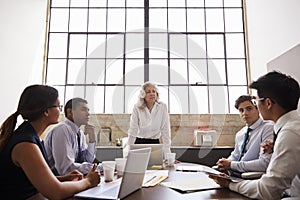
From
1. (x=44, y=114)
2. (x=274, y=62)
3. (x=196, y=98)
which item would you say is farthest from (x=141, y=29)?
(x=44, y=114)

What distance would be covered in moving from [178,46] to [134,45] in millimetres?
775

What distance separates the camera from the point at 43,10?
4.31 metres

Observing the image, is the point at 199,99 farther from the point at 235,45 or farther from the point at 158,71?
the point at 235,45

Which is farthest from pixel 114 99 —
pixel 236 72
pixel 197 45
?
pixel 236 72

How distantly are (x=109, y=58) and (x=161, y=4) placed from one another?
4.48ft

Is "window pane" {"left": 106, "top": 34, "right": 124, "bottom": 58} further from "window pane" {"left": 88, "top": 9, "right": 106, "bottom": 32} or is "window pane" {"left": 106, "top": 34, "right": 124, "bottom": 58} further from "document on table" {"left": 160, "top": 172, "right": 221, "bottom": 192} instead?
"document on table" {"left": 160, "top": 172, "right": 221, "bottom": 192}

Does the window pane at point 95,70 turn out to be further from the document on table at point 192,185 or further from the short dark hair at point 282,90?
the short dark hair at point 282,90

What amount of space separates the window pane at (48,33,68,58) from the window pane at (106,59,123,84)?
81 centimetres

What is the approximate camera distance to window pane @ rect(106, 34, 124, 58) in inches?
178

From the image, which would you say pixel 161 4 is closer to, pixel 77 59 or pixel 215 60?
pixel 215 60

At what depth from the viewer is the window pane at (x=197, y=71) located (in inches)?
175

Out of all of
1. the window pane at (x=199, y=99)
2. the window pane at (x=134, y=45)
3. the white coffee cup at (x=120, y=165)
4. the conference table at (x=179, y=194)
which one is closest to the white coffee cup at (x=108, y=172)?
the white coffee cup at (x=120, y=165)

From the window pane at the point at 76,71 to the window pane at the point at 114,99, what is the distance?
0.49 m

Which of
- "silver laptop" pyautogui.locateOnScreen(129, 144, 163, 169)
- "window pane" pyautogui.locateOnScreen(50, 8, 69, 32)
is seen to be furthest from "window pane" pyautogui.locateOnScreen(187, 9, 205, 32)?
"silver laptop" pyautogui.locateOnScreen(129, 144, 163, 169)
